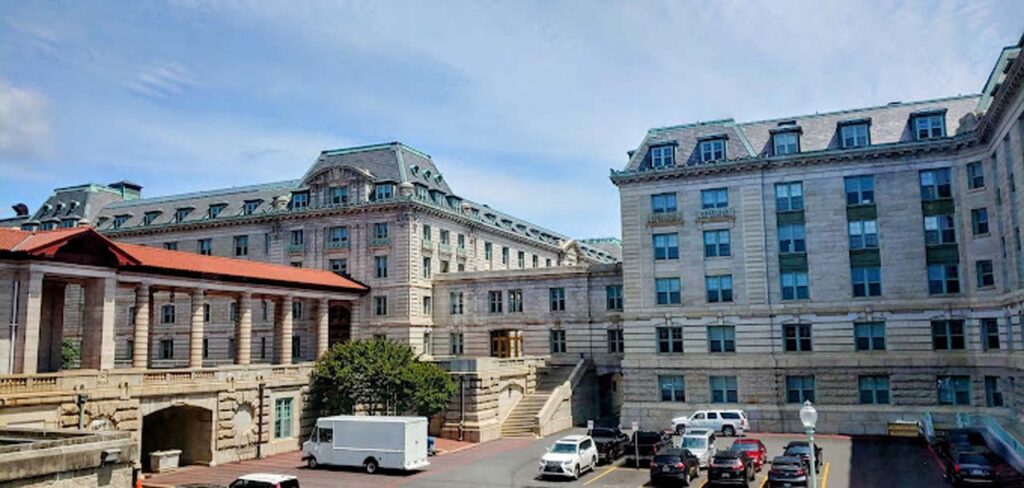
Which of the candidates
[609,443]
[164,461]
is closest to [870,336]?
[609,443]

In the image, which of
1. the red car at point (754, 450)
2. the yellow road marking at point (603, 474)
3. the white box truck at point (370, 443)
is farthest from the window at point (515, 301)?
the red car at point (754, 450)

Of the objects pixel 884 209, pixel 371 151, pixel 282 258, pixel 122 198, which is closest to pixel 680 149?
pixel 884 209

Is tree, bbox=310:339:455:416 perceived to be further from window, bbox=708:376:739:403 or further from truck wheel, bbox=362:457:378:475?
window, bbox=708:376:739:403

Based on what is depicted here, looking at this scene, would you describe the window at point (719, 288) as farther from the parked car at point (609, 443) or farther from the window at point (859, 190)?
the parked car at point (609, 443)

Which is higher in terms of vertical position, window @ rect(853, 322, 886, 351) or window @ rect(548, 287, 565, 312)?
window @ rect(548, 287, 565, 312)

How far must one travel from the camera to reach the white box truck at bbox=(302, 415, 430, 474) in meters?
39.3

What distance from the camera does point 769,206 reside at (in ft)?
179

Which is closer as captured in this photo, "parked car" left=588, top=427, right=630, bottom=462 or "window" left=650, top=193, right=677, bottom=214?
"parked car" left=588, top=427, right=630, bottom=462

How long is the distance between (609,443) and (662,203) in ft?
70.3

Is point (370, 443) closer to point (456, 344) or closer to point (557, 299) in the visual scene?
point (557, 299)

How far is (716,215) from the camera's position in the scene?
5547cm

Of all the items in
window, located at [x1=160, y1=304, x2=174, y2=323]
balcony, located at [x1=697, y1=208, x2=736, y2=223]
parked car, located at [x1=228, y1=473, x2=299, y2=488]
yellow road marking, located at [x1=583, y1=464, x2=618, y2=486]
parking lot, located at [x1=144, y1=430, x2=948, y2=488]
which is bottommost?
yellow road marking, located at [x1=583, y1=464, x2=618, y2=486]

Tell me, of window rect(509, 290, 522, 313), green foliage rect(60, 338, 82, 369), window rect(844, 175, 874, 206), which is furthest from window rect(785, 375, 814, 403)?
green foliage rect(60, 338, 82, 369)

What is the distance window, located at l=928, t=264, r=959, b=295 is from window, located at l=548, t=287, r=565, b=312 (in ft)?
90.3
